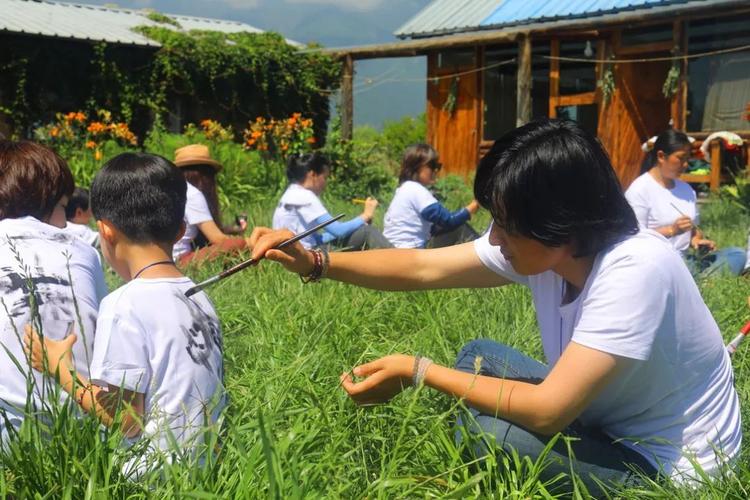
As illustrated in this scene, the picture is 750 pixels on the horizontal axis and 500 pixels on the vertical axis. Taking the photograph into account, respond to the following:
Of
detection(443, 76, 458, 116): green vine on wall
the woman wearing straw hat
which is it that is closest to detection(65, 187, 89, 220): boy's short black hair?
the woman wearing straw hat

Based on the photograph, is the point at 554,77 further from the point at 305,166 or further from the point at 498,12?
the point at 305,166

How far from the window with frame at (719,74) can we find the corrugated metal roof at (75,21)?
30.6 feet

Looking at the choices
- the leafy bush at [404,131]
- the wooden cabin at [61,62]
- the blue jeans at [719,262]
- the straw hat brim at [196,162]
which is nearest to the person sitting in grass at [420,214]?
the straw hat brim at [196,162]

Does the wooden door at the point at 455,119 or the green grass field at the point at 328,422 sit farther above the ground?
the wooden door at the point at 455,119

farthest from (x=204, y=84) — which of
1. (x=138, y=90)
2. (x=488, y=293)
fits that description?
(x=488, y=293)

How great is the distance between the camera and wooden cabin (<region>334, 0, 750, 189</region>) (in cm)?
1176

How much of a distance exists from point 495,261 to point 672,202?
13.3 ft

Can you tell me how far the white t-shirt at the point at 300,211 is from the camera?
6.40 metres

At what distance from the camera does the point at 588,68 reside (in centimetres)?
1371

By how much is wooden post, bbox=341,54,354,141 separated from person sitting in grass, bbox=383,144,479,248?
7423mm

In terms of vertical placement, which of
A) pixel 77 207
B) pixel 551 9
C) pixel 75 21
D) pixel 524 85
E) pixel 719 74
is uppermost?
pixel 75 21

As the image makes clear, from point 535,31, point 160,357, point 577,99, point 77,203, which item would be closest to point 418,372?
point 160,357

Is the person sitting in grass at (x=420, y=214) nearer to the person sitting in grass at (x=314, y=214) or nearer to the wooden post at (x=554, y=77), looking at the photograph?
the person sitting in grass at (x=314, y=214)

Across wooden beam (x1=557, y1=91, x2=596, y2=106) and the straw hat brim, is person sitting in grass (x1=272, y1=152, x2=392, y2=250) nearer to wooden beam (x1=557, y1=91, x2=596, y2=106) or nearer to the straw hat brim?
the straw hat brim
